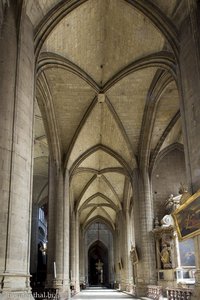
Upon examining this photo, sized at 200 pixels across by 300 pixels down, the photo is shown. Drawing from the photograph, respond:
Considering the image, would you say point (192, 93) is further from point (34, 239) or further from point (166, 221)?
point (34, 239)

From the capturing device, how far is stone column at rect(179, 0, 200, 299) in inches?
439

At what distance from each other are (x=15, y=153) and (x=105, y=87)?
10.3m

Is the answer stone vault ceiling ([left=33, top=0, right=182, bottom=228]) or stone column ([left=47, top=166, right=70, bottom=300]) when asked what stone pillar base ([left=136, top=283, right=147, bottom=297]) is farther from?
stone vault ceiling ([left=33, top=0, right=182, bottom=228])

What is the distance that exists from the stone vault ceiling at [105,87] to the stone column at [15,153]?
5.70 ft

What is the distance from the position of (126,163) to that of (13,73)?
1518cm

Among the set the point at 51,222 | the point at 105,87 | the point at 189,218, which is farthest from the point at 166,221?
the point at 189,218

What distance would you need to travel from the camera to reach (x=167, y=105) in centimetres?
2066

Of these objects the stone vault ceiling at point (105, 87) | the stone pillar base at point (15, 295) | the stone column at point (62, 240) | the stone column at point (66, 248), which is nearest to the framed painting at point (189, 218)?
the stone pillar base at point (15, 295)

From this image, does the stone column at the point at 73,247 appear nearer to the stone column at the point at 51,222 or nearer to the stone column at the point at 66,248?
the stone column at the point at 66,248

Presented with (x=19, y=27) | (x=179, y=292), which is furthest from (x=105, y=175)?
(x=19, y=27)

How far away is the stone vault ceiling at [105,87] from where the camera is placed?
49.6ft

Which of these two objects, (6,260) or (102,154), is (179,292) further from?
(102,154)

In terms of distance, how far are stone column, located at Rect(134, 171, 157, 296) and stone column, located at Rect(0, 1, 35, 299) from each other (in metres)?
12.3

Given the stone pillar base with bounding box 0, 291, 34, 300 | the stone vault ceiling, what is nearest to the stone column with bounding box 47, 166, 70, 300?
the stone vault ceiling
